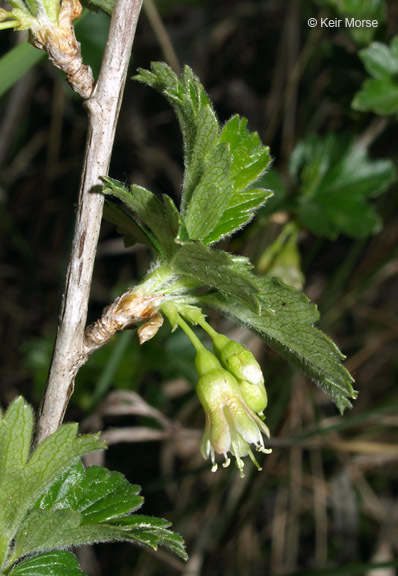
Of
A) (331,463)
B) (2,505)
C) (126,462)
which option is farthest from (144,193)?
(331,463)

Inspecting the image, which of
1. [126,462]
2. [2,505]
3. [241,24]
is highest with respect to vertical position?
[241,24]

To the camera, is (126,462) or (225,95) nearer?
(126,462)

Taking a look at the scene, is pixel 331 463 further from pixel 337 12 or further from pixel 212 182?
pixel 212 182

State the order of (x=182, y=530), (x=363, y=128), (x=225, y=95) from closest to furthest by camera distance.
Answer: (x=363, y=128), (x=182, y=530), (x=225, y=95)

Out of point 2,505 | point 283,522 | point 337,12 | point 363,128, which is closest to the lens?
point 2,505

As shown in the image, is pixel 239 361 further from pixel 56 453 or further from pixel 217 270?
pixel 56 453

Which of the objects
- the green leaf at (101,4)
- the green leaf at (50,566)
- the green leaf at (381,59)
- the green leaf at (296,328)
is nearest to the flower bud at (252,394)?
the green leaf at (296,328)

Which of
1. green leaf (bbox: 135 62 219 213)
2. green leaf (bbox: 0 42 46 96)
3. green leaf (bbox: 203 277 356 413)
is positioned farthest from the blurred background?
green leaf (bbox: 135 62 219 213)

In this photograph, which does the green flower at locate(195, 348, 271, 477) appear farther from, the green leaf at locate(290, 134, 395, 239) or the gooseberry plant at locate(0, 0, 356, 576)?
the green leaf at locate(290, 134, 395, 239)
